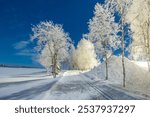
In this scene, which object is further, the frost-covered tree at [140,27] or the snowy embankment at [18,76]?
the snowy embankment at [18,76]

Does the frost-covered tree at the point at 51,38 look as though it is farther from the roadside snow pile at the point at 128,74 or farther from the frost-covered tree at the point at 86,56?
the frost-covered tree at the point at 86,56

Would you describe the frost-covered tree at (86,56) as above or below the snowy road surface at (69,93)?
above

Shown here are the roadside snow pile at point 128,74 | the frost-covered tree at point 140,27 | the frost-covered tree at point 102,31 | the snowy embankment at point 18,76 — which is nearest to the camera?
the frost-covered tree at point 140,27

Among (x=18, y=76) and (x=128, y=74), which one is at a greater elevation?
(x=128, y=74)

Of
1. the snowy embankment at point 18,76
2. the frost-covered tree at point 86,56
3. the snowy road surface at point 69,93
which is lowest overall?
the snowy road surface at point 69,93

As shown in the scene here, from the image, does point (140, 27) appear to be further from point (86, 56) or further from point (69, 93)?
point (86, 56)

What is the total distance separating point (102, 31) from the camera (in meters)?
45.4

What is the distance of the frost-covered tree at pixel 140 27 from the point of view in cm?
3344

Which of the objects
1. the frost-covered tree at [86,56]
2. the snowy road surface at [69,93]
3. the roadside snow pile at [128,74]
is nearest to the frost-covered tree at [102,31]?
the roadside snow pile at [128,74]

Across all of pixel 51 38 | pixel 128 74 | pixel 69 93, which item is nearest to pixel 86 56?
pixel 51 38

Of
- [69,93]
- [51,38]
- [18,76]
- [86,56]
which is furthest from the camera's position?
[86,56]

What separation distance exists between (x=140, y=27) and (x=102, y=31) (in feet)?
28.7

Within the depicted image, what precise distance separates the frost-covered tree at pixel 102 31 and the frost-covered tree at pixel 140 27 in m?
4.90

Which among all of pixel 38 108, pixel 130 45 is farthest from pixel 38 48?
pixel 38 108
